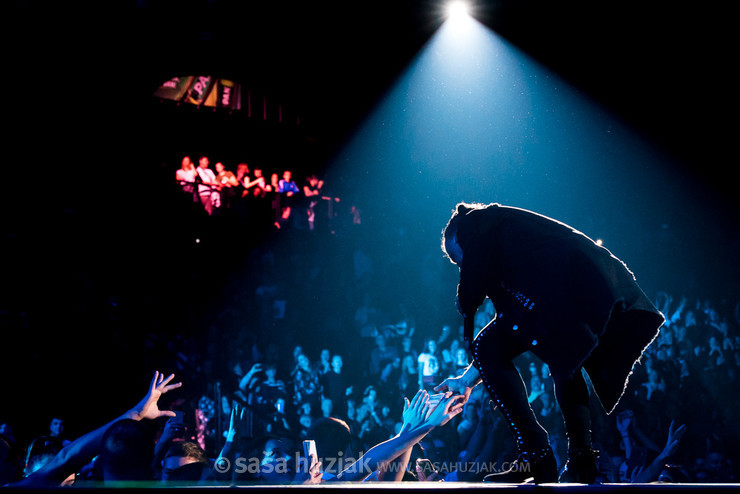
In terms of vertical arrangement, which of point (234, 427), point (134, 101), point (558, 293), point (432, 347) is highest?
point (134, 101)

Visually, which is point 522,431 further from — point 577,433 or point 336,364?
point 336,364

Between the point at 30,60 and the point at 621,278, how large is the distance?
33.9ft

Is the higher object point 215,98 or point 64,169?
point 215,98

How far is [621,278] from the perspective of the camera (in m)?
2.34

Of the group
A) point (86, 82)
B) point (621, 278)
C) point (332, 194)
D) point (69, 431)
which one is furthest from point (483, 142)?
point (621, 278)

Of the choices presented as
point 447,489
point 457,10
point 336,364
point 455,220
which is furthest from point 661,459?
point 457,10

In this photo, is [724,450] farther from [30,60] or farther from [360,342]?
[30,60]

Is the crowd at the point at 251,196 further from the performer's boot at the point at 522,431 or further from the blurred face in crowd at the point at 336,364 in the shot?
the performer's boot at the point at 522,431

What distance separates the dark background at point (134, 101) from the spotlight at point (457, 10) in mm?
259

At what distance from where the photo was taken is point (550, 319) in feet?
7.50

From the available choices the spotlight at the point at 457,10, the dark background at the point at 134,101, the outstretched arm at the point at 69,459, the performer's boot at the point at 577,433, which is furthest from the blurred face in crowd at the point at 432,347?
the outstretched arm at the point at 69,459

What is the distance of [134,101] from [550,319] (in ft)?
40.7

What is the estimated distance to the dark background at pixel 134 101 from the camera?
844 centimetres

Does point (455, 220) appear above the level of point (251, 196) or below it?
below
